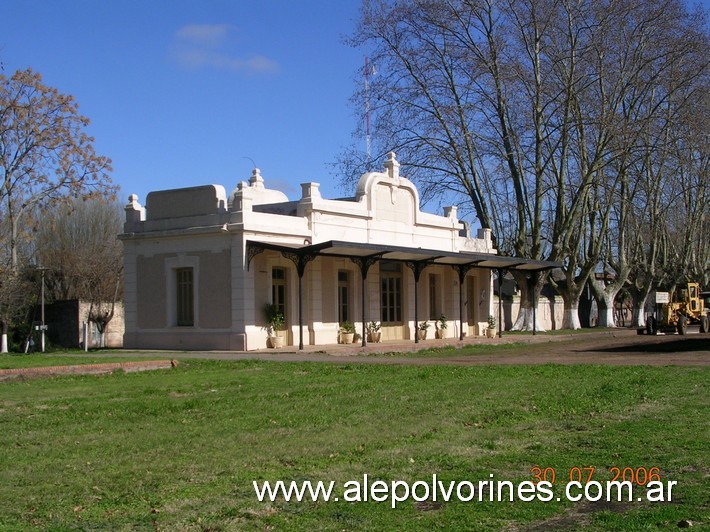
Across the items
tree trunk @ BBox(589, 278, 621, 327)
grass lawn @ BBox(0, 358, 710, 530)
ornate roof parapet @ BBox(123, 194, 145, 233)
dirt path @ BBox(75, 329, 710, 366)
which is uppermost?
ornate roof parapet @ BBox(123, 194, 145, 233)

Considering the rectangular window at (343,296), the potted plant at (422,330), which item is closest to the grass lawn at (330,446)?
the rectangular window at (343,296)

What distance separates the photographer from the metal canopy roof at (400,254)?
27.2 meters

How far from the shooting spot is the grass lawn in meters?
6.79

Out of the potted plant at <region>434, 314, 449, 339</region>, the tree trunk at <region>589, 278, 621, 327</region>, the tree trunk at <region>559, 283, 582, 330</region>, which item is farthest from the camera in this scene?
the tree trunk at <region>589, 278, 621, 327</region>

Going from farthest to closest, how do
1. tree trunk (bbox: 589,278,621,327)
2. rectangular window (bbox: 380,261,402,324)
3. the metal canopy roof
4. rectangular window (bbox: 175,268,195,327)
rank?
tree trunk (bbox: 589,278,621,327) → rectangular window (bbox: 380,261,402,324) → rectangular window (bbox: 175,268,195,327) → the metal canopy roof

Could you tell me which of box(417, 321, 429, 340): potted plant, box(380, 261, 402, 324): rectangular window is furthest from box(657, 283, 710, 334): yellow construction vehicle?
box(380, 261, 402, 324): rectangular window

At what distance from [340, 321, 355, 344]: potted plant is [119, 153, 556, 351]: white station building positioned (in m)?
0.26

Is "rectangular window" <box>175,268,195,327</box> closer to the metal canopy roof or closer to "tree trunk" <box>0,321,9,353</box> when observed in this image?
the metal canopy roof

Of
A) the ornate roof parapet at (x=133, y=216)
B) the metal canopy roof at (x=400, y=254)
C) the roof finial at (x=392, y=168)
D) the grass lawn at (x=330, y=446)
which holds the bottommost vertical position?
the grass lawn at (x=330, y=446)

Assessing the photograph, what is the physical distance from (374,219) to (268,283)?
600 cm

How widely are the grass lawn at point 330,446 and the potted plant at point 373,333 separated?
15.9 meters

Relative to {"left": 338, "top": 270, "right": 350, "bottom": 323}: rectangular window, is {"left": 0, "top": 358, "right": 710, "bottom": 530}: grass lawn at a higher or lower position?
lower

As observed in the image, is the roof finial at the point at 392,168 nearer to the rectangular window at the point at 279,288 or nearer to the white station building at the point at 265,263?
the white station building at the point at 265,263

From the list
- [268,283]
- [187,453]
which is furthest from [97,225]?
[187,453]
